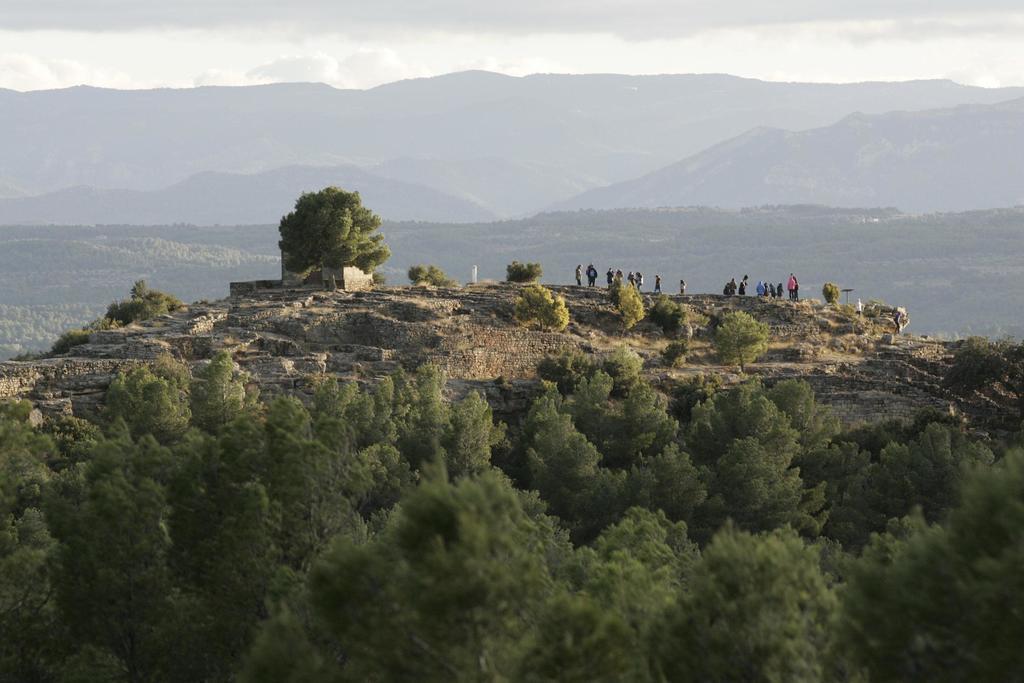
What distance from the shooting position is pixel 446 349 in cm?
7144

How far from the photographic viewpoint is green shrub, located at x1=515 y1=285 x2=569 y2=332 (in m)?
76.1

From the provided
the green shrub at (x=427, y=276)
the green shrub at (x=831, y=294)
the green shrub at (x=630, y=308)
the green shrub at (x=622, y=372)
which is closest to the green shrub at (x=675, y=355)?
the green shrub at (x=622, y=372)

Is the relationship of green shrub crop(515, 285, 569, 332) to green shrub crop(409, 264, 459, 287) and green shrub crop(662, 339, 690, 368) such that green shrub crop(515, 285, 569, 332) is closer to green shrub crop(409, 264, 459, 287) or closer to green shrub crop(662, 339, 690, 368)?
green shrub crop(662, 339, 690, 368)

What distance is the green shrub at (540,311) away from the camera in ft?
250

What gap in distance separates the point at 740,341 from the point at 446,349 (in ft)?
40.5

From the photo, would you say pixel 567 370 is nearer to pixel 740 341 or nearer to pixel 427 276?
pixel 740 341

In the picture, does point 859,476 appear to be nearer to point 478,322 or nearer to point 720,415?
point 720,415

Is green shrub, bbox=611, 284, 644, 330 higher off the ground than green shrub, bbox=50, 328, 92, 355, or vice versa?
green shrub, bbox=611, 284, 644, 330

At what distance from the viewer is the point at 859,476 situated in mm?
57656

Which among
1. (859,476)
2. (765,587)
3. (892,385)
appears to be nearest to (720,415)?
(859,476)

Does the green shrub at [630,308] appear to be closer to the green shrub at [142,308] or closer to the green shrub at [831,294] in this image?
the green shrub at [831,294]

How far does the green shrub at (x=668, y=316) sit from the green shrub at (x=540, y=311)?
18.1 ft

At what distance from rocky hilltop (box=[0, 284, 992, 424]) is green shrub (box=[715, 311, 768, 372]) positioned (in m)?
0.69

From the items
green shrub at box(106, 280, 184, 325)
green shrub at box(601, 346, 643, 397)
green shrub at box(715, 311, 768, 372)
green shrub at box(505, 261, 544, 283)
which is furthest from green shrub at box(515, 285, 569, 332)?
green shrub at box(106, 280, 184, 325)
